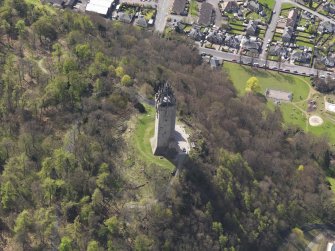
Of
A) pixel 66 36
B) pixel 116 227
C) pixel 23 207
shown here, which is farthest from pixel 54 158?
pixel 66 36

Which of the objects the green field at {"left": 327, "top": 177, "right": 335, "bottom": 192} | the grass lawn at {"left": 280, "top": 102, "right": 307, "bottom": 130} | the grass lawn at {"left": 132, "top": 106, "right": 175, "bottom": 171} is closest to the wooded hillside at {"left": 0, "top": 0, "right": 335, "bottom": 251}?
the grass lawn at {"left": 132, "top": 106, "right": 175, "bottom": 171}

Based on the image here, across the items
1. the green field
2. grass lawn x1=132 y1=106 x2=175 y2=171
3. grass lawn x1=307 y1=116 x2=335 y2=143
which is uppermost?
grass lawn x1=307 y1=116 x2=335 y2=143

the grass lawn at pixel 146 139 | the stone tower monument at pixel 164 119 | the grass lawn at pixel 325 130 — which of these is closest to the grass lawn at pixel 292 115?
the grass lawn at pixel 325 130

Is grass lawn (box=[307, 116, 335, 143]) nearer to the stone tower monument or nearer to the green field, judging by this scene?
the green field

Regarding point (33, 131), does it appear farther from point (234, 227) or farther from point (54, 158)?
point (234, 227)

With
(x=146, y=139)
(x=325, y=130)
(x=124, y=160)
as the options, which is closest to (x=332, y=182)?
(x=325, y=130)
